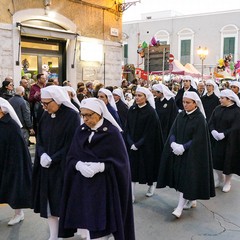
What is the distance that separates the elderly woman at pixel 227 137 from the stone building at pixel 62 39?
23.0 feet

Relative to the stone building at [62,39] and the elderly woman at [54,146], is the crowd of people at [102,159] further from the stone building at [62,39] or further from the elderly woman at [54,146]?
the stone building at [62,39]

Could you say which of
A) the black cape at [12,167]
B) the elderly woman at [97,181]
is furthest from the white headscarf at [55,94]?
the black cape at [12,167]

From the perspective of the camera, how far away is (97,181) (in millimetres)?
3629

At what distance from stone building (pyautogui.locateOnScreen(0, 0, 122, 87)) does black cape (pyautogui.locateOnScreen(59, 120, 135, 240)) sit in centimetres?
815

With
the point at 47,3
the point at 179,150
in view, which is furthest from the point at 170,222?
the point at 47,3

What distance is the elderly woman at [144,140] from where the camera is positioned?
19.9 ft

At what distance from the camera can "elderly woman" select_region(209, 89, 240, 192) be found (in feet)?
21.9

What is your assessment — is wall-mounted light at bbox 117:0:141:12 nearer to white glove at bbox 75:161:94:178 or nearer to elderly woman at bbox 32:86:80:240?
elderly woman at bbox 32:86:80:240

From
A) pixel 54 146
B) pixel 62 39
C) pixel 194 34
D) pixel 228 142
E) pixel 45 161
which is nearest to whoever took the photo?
pixel 45 161

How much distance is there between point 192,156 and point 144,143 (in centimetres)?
105

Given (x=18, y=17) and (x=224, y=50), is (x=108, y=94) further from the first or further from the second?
(x=224, y=50)

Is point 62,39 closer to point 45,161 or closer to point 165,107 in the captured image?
point 165,107

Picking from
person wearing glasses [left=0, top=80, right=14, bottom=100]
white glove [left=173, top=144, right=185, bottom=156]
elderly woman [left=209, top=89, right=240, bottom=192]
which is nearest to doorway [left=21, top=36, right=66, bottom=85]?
person wearing glasses [left=0, top=80, right=14, bottom=100]

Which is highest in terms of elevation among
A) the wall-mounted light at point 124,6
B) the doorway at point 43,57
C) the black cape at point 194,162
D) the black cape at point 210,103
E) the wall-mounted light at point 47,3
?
the wall-mounted light at point 124,6
